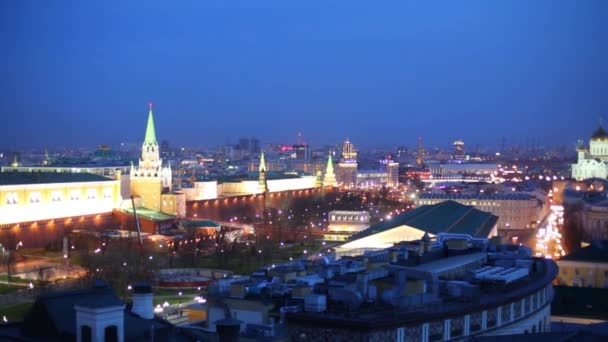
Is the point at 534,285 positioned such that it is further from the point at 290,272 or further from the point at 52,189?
the point at 52,189

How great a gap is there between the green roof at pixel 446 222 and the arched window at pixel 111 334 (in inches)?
865

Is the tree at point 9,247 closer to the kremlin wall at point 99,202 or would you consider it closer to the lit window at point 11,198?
the kremlin wall at point 99,202

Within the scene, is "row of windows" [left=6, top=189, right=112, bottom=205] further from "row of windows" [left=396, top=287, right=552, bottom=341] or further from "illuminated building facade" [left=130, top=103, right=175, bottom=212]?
"row of windows" [left=396, top=287, right=552, bottom=341]

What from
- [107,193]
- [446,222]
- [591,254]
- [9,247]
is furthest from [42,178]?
[591,254]

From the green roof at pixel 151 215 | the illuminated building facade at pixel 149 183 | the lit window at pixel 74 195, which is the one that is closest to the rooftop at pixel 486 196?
the illuminated building facade at pixel 149 183

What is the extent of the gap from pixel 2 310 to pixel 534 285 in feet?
43.5

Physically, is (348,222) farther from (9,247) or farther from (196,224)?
(9,247)

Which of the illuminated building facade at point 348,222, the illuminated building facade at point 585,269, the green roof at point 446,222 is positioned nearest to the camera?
the illuminated building facade at point 585,269

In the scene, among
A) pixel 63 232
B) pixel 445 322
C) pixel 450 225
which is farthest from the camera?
pixel 63 232

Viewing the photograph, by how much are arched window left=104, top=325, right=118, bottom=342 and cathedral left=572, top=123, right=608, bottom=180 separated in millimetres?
74159

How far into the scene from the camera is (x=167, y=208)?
4791 cm

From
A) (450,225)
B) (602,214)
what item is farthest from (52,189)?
(602,214)

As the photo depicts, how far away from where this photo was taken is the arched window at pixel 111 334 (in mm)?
6754

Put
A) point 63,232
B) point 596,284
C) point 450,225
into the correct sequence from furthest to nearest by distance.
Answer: point 63,232 → point 450,225 → point 596,284
